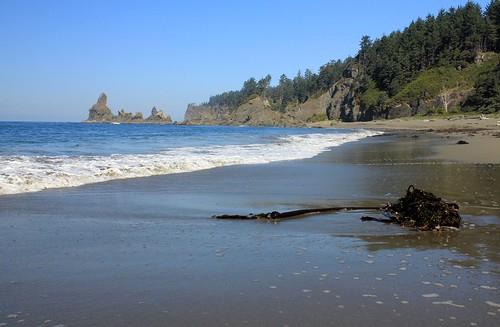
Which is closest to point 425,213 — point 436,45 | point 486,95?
point 486,95

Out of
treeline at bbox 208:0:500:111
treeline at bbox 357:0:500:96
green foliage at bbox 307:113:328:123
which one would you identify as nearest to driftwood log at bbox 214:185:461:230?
treeline at bbox 208:0:500:111

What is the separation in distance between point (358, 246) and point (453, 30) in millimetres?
114876

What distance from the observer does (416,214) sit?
6883 millimetres

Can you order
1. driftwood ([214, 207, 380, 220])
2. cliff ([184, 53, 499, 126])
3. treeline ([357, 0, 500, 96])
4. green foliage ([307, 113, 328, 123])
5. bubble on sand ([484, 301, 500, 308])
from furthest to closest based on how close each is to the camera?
green foliage ([307, 113, 328, 123]) < treeline ([357, 0, 500, 96]) < cliff ([184, 53, 499, 126]) < driftwood ([214, 207, 380, 220]) < bubble on sand ([484, 301, 500, 308])

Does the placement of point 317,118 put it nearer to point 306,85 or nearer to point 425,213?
point 306,85

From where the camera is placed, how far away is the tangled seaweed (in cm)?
664

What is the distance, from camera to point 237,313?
11.9 feet

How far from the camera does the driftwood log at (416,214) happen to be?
262 inches

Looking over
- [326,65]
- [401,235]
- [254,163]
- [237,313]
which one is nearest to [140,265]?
[237,313]

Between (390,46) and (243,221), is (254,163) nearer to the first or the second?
(243,221)

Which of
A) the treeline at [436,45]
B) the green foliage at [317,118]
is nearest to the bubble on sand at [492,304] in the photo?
the treeline at [436,45]

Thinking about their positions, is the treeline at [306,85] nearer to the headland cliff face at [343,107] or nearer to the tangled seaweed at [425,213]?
the headland cliff face at [343,107]

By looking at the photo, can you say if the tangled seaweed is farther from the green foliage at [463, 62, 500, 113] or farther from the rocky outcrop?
the rocky outcrop

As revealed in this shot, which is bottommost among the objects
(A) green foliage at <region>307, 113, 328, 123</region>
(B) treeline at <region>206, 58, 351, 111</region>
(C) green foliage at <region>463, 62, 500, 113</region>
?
(A) green foliage at <region>307, 113, 328, 123</region>
